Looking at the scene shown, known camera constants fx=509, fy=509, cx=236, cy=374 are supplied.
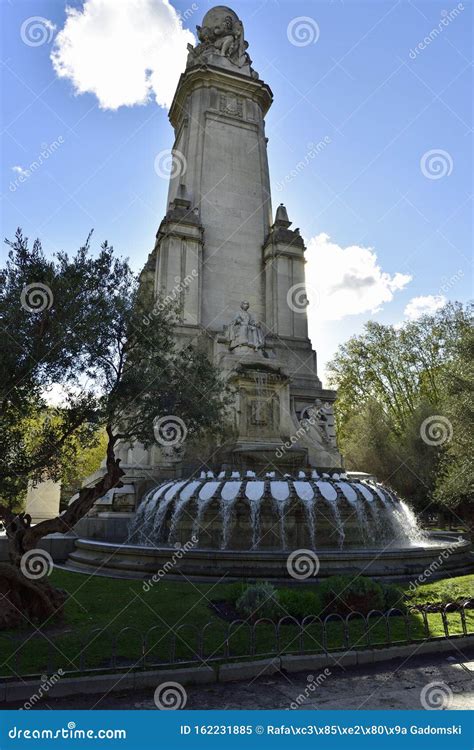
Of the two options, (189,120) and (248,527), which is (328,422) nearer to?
(248,527)

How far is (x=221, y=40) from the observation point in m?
29.6

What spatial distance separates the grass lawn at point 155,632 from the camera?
6.32 metres

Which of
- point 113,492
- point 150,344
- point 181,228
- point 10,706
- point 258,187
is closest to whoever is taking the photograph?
point 10,706

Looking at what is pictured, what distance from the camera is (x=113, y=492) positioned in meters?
17.0

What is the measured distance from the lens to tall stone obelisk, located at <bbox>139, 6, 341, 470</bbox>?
2081 centimetres

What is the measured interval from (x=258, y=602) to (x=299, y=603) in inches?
26.7

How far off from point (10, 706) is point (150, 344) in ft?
22.2

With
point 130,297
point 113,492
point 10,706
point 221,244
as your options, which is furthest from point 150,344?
point 221,244
